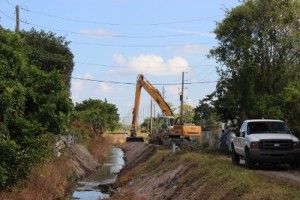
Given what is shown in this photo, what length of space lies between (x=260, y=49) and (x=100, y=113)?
73043mm

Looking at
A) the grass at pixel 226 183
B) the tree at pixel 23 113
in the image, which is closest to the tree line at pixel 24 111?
the tree at pixel 23 113

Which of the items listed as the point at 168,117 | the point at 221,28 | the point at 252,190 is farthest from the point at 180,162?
the point at 168,117

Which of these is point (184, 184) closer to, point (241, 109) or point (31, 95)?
point (31, 95)

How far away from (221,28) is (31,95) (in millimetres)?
15962

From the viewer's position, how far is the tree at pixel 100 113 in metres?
87.2

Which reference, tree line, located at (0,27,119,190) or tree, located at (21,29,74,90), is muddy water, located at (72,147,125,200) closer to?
tree line, located at (0,27,119,190)

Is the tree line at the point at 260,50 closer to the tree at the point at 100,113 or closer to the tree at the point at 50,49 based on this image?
the tree at the point at 50,49

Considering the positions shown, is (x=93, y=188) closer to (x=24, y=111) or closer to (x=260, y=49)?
(x=24, y=111)

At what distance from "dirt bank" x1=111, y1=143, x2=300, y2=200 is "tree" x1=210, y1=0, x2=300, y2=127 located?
6463 mm

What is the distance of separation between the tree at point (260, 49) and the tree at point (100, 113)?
53053mm

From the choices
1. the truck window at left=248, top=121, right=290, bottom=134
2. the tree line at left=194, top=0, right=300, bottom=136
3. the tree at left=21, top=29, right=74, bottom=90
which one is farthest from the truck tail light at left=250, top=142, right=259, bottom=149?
the tree at left=21, top=29, right=74, bottom=90

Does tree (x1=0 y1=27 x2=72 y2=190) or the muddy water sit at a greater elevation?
tree (x1=0 y1=27 x2=72 y2=190)

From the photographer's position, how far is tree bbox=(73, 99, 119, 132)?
87156 mm

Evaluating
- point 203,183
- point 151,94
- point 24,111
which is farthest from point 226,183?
point 151,94
